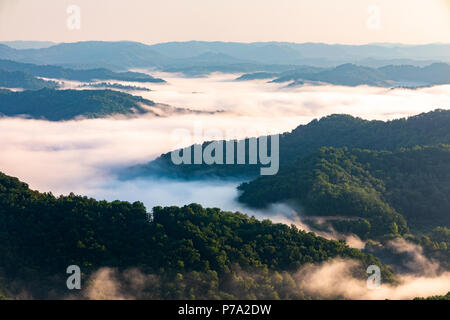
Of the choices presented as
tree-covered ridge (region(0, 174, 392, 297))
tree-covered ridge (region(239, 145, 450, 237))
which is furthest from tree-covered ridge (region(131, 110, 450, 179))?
tree-covered ridge (region(0, 174, 392, 297))

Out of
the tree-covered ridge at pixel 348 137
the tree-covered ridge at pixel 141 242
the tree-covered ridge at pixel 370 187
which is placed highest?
the tree-covered ridge at pixel 348 137

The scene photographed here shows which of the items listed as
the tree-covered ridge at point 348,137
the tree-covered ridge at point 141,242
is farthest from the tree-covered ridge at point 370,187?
the tree-covered ridge at point 141,242

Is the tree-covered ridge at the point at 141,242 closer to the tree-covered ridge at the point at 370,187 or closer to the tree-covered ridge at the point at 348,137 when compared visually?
the tree-covered ridge at the point at 370,187

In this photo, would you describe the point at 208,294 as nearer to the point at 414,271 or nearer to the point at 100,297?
the point at 100,297

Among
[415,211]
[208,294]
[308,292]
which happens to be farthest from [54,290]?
[415,211]

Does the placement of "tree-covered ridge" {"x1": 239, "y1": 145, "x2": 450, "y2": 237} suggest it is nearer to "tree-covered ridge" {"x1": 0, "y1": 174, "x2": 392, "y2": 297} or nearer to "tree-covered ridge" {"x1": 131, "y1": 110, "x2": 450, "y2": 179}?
"tree-covered ridge" {"x1": 131, "y1": 110, "x2": 450, "y2": 179}

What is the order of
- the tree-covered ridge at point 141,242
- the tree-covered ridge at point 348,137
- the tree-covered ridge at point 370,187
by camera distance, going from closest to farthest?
the tree-covered ridge at point 141,242
the tree-covered ridge at point 370,187
the tree-covered ridge at point 348,137
